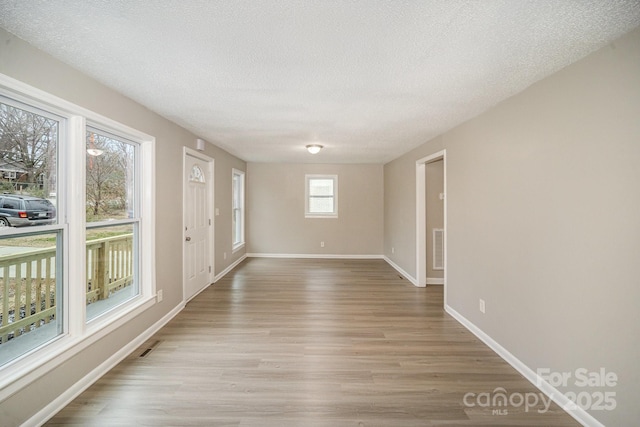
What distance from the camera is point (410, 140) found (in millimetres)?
4305

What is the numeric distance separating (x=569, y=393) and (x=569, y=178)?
1.42m

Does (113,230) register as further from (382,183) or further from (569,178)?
(382,183)

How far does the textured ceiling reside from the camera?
140 centimetres

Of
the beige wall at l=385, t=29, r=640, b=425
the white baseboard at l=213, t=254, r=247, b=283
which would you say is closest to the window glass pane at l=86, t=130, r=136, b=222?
the white baseboard at l=213, t=254, r=247, b=283

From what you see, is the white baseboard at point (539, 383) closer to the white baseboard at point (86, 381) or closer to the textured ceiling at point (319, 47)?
the textured ceiling at point (319, 47)

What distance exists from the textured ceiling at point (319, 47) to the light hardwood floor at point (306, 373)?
2.29 m

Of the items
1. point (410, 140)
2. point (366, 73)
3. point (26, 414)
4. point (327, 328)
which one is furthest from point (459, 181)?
point (26, 414)

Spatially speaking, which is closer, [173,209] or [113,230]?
[113,230]

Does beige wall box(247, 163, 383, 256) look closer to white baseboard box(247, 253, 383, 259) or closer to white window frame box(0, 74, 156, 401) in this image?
white baseboard box(247, 253, 383, 259)

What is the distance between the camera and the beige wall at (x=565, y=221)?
5.16ft

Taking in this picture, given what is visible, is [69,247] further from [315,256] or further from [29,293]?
[315,256]

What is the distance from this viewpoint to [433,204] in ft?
16.0

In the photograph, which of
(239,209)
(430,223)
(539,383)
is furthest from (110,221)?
(430,223)

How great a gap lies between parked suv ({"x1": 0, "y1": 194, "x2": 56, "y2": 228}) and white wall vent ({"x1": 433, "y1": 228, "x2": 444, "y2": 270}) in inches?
187
